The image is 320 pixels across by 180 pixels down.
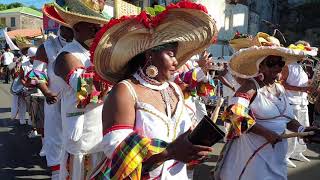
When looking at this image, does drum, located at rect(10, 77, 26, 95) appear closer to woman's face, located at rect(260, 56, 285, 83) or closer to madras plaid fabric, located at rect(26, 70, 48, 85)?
madras plaid fabric, located at rect(26, 70, 48, 85)

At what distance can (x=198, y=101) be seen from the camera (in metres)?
6.27

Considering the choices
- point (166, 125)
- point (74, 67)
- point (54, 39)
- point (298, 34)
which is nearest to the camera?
point (166, 125)

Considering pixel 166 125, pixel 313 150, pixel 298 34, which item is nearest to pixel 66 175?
pixel 166 125

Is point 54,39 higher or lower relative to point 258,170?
higher

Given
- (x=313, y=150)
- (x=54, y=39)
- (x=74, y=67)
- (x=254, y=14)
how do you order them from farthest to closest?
1. (x=254, y=14)
2. (x=313, y=150)
3. (x=54, y=39)
4. (x=74, y=67)

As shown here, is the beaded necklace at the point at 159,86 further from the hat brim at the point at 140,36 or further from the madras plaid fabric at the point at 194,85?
the madras plaid fabric at the point at 194,85

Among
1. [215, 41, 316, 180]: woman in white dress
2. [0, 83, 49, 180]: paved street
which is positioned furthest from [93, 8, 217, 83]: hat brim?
[0, 83, 49, 180]: paved street

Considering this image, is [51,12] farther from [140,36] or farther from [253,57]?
[140,36]

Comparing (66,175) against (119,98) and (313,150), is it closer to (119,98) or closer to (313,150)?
(119,98)

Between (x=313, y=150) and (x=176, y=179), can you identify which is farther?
(x=313, y=150)

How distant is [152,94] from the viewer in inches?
96.0

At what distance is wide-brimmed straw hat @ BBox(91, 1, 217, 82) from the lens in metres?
2.43

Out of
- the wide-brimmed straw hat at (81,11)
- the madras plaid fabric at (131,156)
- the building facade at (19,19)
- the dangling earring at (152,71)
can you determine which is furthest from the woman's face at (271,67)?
the building facade at (19,19)

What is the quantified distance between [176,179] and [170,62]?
664 mm
